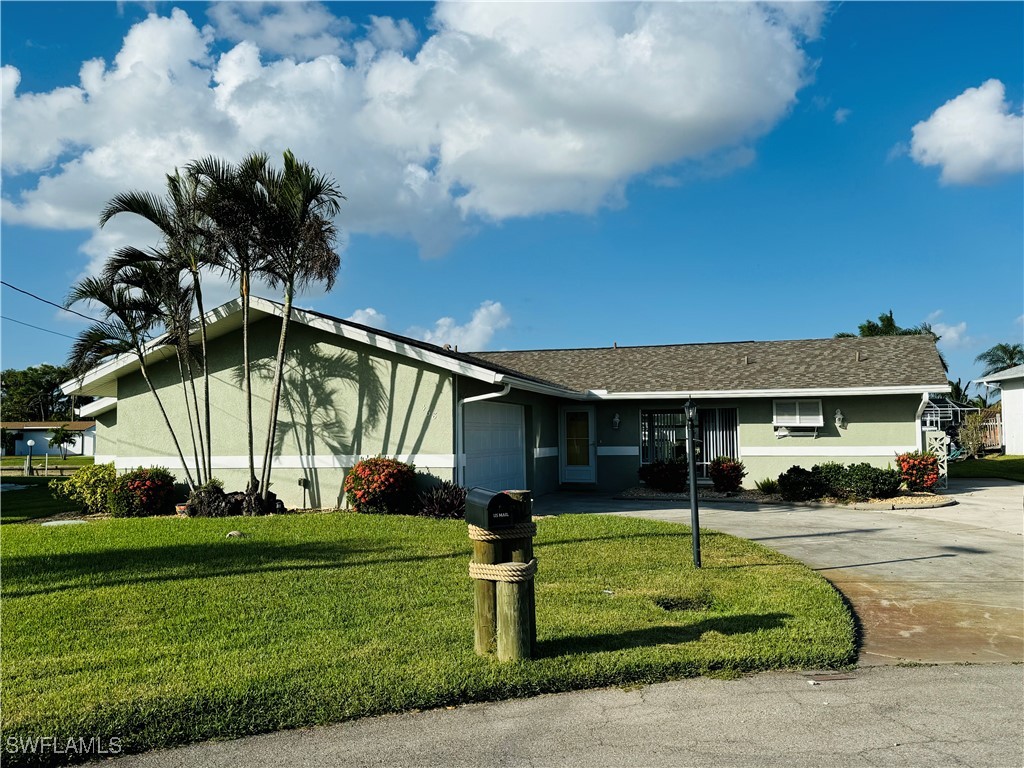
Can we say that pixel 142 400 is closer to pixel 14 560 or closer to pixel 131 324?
pixel 131 324

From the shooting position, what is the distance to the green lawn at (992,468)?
23.4 meters

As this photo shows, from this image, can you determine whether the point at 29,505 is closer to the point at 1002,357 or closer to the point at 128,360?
the point at 128,360

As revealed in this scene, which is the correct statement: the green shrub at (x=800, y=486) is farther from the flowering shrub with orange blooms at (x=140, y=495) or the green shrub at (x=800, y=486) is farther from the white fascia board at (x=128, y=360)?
the flowering shrub with orange blooms at (x=140, y=495)

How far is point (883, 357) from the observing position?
20.5m

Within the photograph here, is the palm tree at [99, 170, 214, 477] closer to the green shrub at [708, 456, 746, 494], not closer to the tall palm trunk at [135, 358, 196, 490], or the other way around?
the tall palm trunk at [135, 358, 196, 490]

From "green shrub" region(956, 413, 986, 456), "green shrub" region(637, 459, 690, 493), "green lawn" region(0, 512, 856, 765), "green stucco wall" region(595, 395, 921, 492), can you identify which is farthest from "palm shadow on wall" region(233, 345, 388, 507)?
"green shrub" region(956, 413, 986, 456)

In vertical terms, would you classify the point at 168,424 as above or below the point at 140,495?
above

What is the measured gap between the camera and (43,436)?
2388 inches

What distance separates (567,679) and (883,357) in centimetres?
1841

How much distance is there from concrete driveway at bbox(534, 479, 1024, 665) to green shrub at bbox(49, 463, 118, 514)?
872 cm

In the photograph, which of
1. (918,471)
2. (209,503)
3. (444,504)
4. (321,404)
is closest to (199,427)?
(209,503)

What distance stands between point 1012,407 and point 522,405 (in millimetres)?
26367

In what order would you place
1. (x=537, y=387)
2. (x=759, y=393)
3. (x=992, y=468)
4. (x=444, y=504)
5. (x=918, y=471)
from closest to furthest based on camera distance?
(x=444, y=504)
(x=537, y=387)
(x=918, y=471)
(x=759, y=393)
(x=992, y=468)

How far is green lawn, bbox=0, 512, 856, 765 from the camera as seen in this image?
15.3 ft
